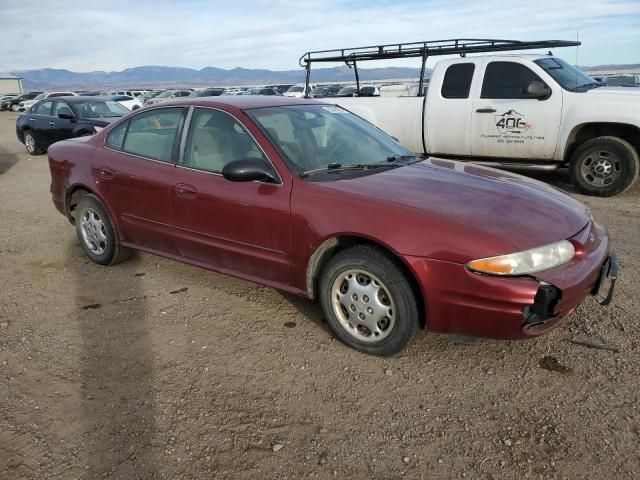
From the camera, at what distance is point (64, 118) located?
12.9 metres

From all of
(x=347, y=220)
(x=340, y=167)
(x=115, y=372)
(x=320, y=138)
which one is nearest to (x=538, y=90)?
(x=320, y=138)

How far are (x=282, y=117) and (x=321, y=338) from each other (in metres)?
1.66

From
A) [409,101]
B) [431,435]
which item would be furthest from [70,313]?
[409,101]

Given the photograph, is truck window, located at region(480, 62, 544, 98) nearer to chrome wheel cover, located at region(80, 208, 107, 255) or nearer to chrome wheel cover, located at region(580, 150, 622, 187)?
chrome wheel cover, located at region(580, 150, 622, 187)

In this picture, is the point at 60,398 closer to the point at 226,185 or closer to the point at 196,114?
the point at 226,185

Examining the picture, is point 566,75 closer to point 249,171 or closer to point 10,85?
point 249,171

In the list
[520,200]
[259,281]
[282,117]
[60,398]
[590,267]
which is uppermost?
[282,117]

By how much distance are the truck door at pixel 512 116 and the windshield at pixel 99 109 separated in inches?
349

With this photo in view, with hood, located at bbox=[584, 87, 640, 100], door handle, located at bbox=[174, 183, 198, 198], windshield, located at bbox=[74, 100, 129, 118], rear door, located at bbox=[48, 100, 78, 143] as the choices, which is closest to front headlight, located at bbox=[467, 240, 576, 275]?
door handle, located at bbox=[174, 183, 198, 198]

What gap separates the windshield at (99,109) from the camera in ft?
42.3

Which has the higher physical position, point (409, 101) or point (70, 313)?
point (409, 101)

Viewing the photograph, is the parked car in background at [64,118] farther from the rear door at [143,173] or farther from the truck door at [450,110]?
the rear door at [143,173]

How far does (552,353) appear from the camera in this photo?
3.29 meters

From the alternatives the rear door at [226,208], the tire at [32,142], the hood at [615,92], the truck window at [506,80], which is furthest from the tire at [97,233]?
the tire at [32,142]
